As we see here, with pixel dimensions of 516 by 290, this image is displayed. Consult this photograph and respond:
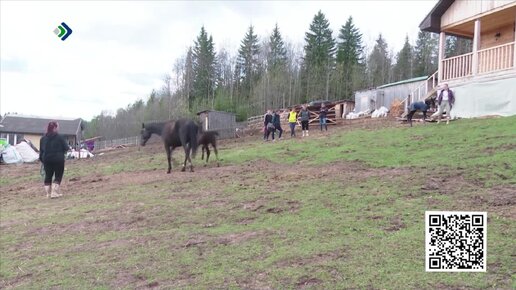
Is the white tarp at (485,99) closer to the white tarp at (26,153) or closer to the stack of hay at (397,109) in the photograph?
the stack of hay at (397,109)

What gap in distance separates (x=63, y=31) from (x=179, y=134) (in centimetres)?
502

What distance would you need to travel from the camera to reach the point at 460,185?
24.6 feet

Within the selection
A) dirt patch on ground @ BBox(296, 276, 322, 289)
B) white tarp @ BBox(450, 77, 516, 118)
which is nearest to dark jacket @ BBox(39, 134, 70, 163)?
dirt patch on ground @ BBox(296, 276, 322, 289)

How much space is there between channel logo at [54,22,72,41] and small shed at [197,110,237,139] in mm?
21667

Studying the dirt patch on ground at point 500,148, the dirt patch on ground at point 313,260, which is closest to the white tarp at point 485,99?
the dirt patch on ground at point 500,148

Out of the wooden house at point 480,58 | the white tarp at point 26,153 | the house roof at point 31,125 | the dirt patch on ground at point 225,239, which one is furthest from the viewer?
the house roof at point 31,125

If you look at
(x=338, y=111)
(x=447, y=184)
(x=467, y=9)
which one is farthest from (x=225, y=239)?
(x=338, y=111)

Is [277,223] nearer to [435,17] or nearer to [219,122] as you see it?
[435,17]

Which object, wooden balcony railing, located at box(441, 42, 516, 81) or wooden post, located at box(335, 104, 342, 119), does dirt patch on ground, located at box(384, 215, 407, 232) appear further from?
wooden post, located at box(335, 104, 342, 119)

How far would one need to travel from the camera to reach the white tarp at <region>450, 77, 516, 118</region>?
50.4ft

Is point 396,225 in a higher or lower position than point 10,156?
higher

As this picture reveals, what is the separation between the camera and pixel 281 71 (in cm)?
6406

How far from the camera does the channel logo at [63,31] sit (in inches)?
374

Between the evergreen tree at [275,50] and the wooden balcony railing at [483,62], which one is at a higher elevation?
the evergreen tree at [275,50]
